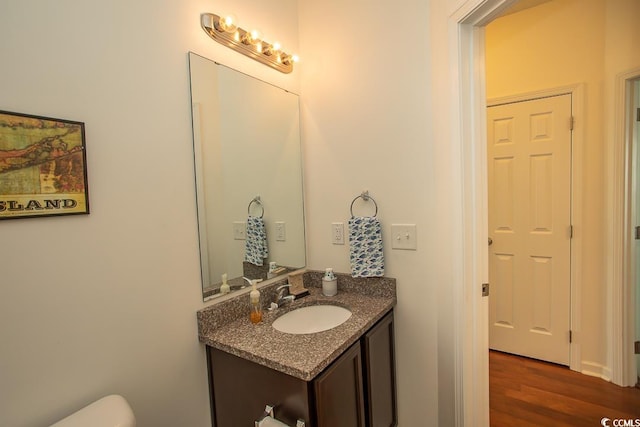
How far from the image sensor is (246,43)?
144cm

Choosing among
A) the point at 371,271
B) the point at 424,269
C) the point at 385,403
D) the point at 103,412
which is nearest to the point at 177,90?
the point at 103,412

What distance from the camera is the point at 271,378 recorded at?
3.48ft

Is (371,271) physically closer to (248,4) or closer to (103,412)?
(103,412)

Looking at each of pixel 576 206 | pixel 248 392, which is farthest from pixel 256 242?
pixel 576 206

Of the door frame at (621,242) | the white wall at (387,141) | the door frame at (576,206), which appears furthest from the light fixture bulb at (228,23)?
the door frame at (621,242)

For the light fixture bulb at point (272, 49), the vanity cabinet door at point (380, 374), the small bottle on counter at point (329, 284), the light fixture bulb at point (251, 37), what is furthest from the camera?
the small bottle on counter at point (329, 284)

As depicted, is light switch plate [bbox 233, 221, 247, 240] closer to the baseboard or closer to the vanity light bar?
the vanity light bar

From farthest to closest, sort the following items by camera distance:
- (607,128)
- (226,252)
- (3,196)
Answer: (607,128), (226,252), (3,196)

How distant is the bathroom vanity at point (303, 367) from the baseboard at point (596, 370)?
167 centimetres

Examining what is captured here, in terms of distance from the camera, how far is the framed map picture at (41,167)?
0.77 m

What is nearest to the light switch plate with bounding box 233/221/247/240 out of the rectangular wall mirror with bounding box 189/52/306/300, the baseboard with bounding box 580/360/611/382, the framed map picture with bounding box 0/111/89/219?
the rectangular wall mirror with bounding box 189/52/306/300

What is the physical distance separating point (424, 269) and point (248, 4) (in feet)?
5.09

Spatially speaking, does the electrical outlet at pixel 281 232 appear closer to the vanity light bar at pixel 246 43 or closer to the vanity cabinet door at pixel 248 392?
the vanity cabinet door at pixel 248 392

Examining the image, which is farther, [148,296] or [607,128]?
[607,128]
